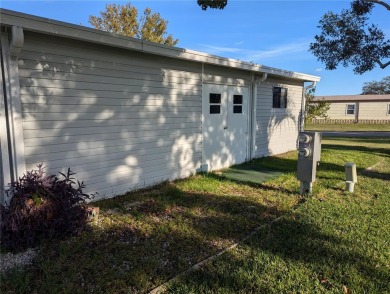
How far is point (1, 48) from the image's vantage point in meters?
3.90

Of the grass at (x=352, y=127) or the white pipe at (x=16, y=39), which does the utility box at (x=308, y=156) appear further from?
the grass at (x=352, y=127)

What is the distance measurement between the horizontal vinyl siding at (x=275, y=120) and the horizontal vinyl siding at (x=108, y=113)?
10.3 ft

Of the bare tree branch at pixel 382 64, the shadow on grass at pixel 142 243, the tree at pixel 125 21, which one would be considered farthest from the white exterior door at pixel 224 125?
the tree at pixel 125 21

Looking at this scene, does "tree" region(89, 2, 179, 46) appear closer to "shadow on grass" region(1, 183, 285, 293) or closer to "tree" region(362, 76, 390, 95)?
"shadow on grass" region(1, 183, 285, 293)

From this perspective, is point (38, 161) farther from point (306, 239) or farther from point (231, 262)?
point (306, 239)

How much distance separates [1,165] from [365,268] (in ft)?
14.8

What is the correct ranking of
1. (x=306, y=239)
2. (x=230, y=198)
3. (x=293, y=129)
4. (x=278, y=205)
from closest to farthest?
1. (x=306, y=239)
2. (x=278, y=205)
3. (x=230, y=198)
4. (x=293, y=129)

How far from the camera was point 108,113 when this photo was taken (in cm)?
534

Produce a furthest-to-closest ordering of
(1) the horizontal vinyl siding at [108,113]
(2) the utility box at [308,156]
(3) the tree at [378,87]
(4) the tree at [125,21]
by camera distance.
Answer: (3) the tree at [378,87]
(4) the tree at [125,21]
(2) the utility box at [308,156]
(1) the horizontal vinyl siding at [108,113]

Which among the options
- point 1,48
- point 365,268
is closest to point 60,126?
point 1,48

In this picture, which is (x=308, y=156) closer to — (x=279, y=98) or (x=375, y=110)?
(x=279, y=98)

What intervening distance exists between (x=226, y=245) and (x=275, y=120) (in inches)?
297

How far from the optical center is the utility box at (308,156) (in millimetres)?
5406

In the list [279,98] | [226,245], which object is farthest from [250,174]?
[279,98]
